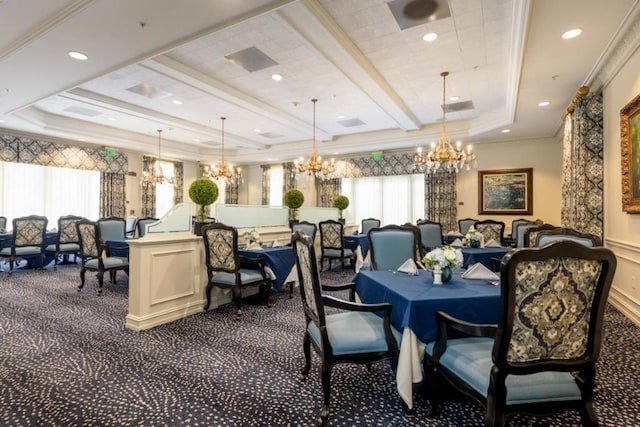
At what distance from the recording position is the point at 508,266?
139 centimetres

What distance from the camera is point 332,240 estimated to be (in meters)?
6.56

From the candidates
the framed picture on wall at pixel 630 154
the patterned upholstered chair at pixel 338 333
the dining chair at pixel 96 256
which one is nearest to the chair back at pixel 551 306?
the patterned upholstered chair at pixel 338 333

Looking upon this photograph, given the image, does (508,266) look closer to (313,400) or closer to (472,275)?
(472,275)

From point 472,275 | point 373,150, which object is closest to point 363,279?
point 472,275

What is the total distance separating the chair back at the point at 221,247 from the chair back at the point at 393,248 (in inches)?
62.6

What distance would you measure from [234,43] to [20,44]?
2.34 m

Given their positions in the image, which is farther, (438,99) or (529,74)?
(438,99)

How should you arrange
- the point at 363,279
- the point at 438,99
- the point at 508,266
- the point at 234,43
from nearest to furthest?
the point at 508,266 → the point at 363,279 → the point at 234,43 → the point at 438,99

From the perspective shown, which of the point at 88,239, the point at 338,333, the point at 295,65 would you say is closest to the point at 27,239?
the point at 88,239

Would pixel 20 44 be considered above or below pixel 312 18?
below

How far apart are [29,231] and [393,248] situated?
7173 millimetres

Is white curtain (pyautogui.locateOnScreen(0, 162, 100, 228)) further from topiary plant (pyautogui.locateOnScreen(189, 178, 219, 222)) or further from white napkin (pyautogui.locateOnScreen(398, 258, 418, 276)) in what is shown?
white napkin (pyautogui.locateOnScreen(398, 258, 418, 276))

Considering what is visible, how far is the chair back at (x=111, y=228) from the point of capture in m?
5.84

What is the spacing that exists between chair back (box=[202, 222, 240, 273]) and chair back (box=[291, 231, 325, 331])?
1736 millimetres
